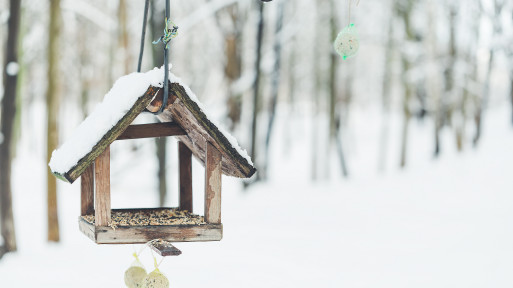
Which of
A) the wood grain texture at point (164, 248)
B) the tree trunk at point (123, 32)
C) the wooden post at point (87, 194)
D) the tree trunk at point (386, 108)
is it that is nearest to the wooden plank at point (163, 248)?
the wood grain texture at point (164, 248)

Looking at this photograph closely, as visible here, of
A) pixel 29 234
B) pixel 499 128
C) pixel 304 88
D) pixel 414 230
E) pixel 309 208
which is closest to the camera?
pixel 414 230

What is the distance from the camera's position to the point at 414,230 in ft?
27.6

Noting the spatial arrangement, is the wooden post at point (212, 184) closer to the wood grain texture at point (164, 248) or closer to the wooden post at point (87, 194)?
the wood grain texture at point (164, 248)

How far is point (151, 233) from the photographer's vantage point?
7.71 feet

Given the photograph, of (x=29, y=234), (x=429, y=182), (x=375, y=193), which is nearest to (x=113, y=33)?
(x=29, y=234)

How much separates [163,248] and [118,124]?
57 centimetres

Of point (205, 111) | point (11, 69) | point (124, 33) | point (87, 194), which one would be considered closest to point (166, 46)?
point (205, 111)

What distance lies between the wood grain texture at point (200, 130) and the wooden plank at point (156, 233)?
30 centimetres

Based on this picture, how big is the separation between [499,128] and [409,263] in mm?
13321

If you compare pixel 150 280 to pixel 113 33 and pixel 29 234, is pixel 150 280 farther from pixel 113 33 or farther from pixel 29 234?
pixel 113 33

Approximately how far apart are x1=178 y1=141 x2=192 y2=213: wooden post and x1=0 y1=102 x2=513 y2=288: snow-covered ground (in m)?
3.40

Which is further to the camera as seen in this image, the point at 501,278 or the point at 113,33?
the point at 113,33

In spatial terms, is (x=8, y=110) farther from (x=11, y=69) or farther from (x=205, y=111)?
(x=205, y=111)

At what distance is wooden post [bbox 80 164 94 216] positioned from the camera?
2.74 metres
